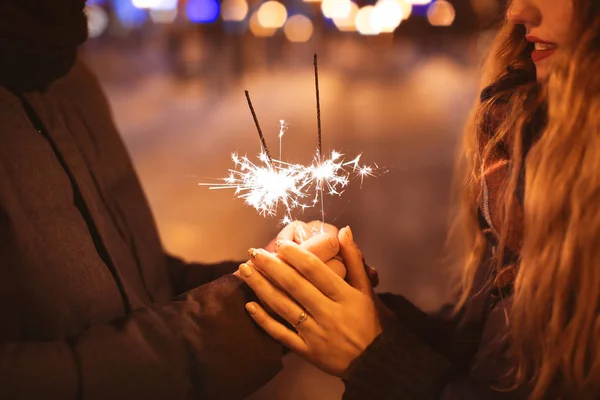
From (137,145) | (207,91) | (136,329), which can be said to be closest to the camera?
(136,329)

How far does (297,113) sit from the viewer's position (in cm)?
237

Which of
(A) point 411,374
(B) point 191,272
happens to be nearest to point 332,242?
(A) point 411,374

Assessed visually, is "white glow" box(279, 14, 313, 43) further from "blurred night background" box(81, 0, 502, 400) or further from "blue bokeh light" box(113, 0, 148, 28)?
"blue bokeh light" box(113, 0, 148, 28)

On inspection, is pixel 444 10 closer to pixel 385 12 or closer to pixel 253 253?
pixel 385 12

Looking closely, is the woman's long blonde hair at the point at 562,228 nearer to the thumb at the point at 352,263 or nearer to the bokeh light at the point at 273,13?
the thumb at the point at 352,263

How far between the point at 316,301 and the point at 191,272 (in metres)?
0.55

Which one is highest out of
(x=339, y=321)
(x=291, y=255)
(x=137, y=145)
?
(x=291, y=255)

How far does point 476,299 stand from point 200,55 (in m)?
6.94

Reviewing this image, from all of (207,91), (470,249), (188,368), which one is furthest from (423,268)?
A: (207,91)

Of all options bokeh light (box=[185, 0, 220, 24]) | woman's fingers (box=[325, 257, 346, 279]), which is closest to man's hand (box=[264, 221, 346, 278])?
woman's fingers (box=[325, 257, 346, 279])

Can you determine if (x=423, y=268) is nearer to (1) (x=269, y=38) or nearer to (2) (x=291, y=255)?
(2) (x=291, y=255)

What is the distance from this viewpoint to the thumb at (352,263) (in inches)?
42.9

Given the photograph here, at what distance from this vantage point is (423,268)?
2596mm

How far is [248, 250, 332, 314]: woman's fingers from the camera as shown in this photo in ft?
3.34
